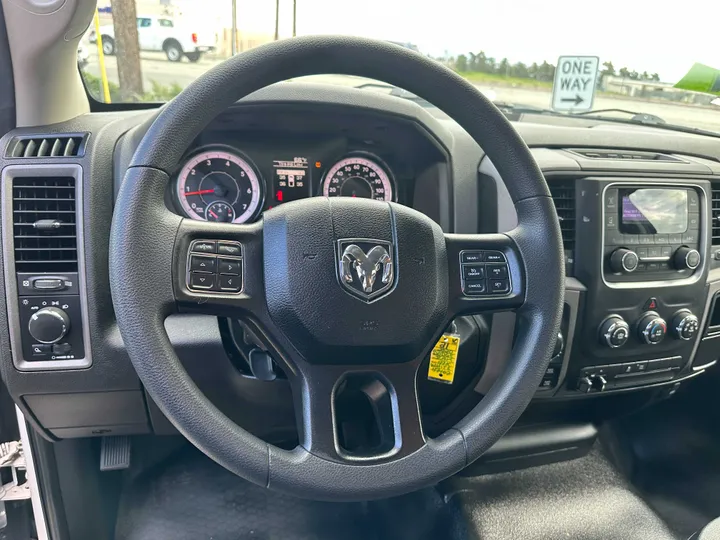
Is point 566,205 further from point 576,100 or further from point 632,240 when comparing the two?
point 576,100

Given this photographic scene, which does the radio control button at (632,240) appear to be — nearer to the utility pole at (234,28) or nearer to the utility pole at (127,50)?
the utility pole at (234,28)

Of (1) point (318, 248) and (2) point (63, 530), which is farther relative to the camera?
(2) point (63, 530)

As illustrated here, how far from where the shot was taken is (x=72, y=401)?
127 centimetres

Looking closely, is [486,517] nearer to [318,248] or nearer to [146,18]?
[318,248]

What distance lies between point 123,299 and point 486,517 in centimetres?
119

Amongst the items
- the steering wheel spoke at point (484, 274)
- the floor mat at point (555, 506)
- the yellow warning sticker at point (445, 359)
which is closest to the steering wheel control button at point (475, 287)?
the steering wheel spoke at point (484, 274)

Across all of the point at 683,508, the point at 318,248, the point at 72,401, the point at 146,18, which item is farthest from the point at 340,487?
the point at 683,508

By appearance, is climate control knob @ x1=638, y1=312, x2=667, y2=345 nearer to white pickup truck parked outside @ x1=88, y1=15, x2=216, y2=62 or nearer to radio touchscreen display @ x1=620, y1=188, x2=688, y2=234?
radio touchscreen display @ x1=620, y1=188, x2=688, y2=234

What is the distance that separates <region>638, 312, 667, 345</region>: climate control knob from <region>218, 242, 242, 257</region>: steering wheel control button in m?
1.03


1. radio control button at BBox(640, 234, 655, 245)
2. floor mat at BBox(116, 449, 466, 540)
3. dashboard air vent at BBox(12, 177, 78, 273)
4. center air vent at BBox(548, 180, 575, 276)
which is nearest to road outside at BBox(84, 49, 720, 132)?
center air vent at BBox(548, 180, 575, 276)

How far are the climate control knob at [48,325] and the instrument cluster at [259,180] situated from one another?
30 centimetres

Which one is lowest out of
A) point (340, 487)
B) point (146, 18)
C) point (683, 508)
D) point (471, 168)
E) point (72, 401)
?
point (683, 508)

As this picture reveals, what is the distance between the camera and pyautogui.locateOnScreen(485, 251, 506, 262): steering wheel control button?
1.05 metres

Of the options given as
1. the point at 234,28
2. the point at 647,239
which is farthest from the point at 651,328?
the point at 234,28
